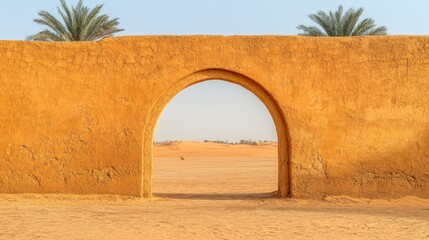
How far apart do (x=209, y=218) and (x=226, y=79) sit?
3490 millimetres

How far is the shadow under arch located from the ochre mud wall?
0.09 feet

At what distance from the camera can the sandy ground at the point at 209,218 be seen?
25.6 ft

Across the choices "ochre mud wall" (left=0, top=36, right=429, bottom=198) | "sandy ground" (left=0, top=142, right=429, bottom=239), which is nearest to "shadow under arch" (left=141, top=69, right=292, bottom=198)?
"ochre mud wall" (left=0, top=36, right=429, bottom=198)

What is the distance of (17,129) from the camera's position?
1154 cm

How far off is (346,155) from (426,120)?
64.0 inches

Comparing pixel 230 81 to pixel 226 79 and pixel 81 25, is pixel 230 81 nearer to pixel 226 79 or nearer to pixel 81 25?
pixel 226 79

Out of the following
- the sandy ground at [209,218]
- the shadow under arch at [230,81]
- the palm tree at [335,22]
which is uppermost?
the palm tree at [335,22]

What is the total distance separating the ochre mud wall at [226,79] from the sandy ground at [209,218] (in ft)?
1.30

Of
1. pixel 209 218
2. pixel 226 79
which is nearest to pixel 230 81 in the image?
pixel 226 79

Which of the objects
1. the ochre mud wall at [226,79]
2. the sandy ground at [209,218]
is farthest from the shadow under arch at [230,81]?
the sandy ground at [209,218]

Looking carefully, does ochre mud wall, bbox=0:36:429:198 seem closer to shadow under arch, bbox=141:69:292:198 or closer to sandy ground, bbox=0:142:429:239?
shadow under arch, bbox=141:69:292:198

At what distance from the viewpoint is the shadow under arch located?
11555 mm

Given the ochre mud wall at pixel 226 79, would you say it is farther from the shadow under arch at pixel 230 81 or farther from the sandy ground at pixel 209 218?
the sandy ground at pixel 209 218

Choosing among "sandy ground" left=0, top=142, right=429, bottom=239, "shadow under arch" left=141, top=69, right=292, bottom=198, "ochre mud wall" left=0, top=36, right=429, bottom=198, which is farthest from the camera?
"shadow under arch" left=141, top=69, right=292, bottom=198
